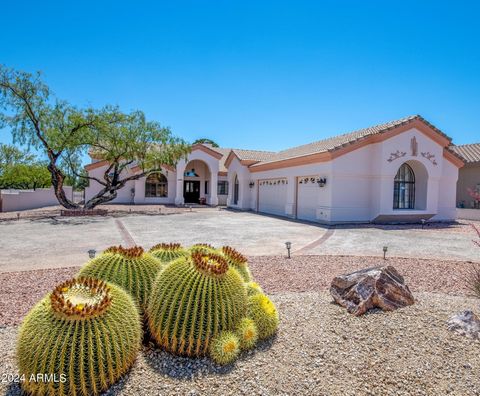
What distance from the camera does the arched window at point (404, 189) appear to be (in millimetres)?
19359

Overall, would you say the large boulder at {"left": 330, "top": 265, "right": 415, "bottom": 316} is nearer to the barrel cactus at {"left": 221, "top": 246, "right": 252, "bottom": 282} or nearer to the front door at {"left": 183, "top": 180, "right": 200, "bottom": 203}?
the barrel cactus at {"left": 221, "top": 246, "right": 252, "bottom": 282}

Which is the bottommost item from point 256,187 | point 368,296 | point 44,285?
point 44,285

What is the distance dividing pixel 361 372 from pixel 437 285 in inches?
158

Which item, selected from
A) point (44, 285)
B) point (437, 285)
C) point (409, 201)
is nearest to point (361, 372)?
point (437, 285)

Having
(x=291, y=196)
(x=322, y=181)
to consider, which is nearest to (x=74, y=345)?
(x=322, y=181)

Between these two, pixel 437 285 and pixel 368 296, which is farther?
pixel 437 285

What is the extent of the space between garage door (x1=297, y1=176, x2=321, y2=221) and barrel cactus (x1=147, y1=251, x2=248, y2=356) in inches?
613

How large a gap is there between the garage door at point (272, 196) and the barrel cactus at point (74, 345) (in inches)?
776

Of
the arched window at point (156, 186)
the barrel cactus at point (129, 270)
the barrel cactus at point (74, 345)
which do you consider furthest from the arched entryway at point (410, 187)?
the arched window at point (156, 186)

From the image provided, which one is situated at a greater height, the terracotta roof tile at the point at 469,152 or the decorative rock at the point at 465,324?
the terracotta roof tile at the point at 469,152

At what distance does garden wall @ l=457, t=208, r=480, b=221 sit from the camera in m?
22.7

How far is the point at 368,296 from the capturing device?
451cm

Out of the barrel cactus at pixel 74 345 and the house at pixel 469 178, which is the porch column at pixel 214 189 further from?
the barrel cactus at pixel 74 345

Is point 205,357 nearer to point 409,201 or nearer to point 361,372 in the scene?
point 361,372
